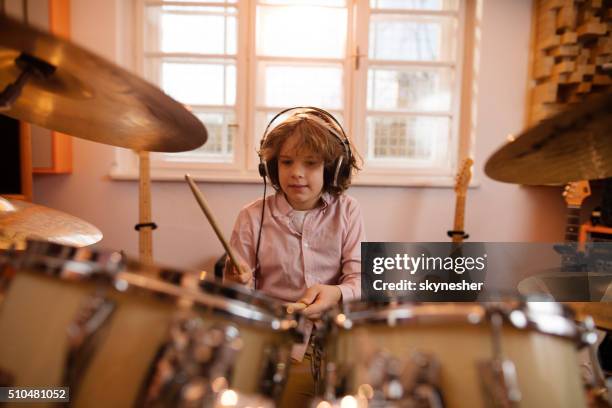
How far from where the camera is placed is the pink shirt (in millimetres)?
925

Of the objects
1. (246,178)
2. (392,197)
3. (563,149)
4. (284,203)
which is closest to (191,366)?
(563,149)

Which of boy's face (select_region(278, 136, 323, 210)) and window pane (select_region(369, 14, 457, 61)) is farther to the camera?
window pane (select_region(369, 14, 457, 61))

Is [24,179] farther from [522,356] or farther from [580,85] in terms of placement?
[580,85]

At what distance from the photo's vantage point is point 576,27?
145 centimetres

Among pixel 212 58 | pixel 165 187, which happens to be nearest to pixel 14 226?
pixel 165 187

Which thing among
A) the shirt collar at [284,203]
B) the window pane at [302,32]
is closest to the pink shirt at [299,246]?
the shirt collar at [284,203]

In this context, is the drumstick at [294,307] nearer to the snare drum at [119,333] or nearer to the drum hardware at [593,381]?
the snare drum at [119,333]

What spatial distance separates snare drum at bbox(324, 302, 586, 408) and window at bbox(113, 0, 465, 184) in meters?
1.24

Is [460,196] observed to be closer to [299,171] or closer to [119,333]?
[299,171]

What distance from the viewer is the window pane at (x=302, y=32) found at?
1622 mm

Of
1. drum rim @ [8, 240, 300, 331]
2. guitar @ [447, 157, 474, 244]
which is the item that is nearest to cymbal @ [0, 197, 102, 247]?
drum rim @ [8, 240, 300, 331]

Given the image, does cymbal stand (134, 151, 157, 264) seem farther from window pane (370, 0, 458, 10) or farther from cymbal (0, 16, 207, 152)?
window pane (370, 0, 458, 10)

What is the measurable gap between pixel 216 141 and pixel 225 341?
1.42m

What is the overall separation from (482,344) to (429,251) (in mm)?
540
